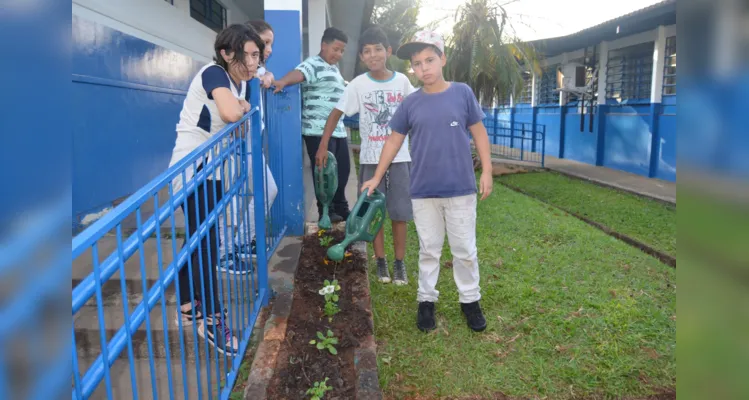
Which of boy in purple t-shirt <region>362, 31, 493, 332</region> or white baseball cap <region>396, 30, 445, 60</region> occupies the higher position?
white baseball cap <region>396, 30, 445, 60</region>

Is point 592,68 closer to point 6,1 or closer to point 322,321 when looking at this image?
point 322,321

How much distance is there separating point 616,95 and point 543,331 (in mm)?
10666

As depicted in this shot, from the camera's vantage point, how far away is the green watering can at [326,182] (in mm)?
4164

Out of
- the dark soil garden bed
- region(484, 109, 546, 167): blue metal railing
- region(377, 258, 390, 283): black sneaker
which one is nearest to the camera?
the dark soil garden bed

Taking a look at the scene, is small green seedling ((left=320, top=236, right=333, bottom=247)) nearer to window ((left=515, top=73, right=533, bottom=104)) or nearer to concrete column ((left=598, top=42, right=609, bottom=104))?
concrete column ((left=598, top=42, right=609, bottom=104))

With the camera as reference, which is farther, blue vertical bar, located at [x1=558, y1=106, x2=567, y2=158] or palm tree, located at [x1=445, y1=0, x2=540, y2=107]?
blue vertical bar, located at [x1=558, y1=106, x2=567, y2=158]

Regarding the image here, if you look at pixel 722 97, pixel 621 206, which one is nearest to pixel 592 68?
pixel 621 206

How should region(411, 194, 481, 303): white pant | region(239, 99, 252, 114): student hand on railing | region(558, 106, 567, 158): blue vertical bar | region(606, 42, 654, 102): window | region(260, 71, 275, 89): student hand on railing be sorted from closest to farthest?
region(239, 99, 252, 114): student hand on railing → region(411, 194, 481, 303): white pant → region(260, 71, 275, 89): student hand on railing → region(606, 42, 654, 102): window → region(558, 106, 567, 158): blue vertical bar

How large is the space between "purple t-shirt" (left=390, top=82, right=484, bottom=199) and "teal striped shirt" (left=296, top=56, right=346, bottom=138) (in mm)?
1569

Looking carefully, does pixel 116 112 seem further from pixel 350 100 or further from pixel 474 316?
pixel 474 316

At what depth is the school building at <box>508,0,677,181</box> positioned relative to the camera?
33.8ft

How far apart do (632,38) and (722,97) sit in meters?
12.9

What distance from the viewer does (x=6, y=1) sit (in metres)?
0.30

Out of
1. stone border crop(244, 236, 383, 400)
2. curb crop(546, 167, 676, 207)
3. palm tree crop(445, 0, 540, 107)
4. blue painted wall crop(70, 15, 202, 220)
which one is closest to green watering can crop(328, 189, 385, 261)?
stone border crop(244, 236, 383, 400)
